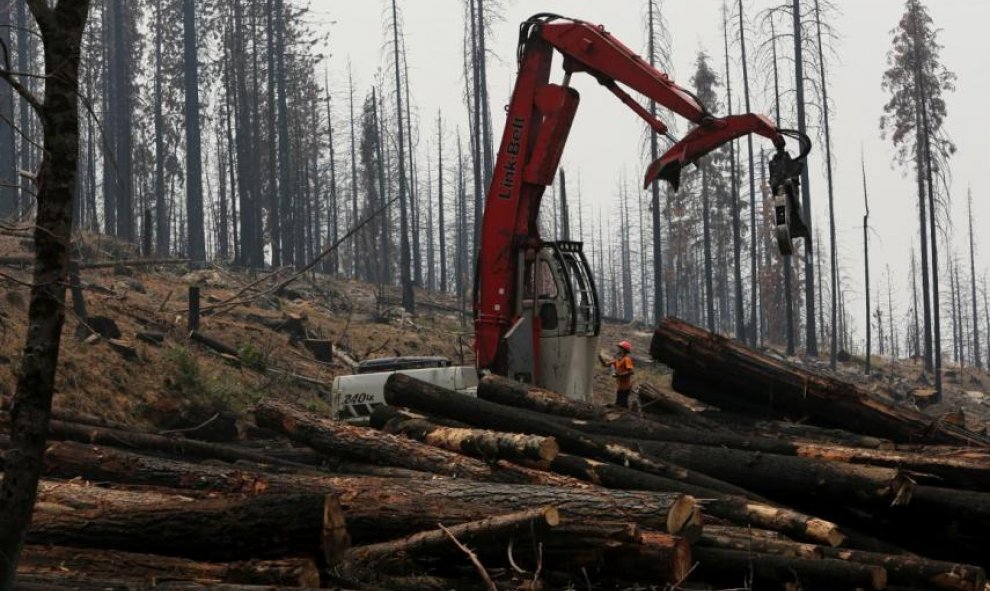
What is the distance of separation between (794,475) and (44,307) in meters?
6.29

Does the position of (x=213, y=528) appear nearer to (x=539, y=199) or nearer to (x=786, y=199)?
(x=786, y=199)

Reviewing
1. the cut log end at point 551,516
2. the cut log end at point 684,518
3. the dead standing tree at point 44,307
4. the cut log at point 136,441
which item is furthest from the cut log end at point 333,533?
the cut log at point 136,441

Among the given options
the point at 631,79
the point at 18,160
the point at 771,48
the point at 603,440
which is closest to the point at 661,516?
the point at 603,440

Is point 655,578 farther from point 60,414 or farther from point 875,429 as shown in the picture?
point 60,414

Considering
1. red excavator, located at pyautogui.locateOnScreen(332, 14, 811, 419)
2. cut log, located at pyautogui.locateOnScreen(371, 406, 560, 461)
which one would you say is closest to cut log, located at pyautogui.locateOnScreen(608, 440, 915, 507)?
cut log, located at pyautogui.locateOnScreen(371, 406, 560, 461)

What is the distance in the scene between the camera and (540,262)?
518 inches

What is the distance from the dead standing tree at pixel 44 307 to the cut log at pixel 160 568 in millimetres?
1212

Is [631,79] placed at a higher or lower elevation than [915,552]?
higher

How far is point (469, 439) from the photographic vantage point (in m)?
10.1

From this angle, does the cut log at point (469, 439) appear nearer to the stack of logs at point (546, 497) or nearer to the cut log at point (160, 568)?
the stack of logs at point (546, 497)

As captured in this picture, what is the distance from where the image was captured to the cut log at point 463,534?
703 cm

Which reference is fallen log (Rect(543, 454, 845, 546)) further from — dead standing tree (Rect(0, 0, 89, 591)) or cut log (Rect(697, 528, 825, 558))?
dead standing tree (Rect(0, 0, 89, 591))

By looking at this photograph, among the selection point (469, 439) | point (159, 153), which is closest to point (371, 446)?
point (469, 439)

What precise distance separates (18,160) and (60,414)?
43.1 meters
